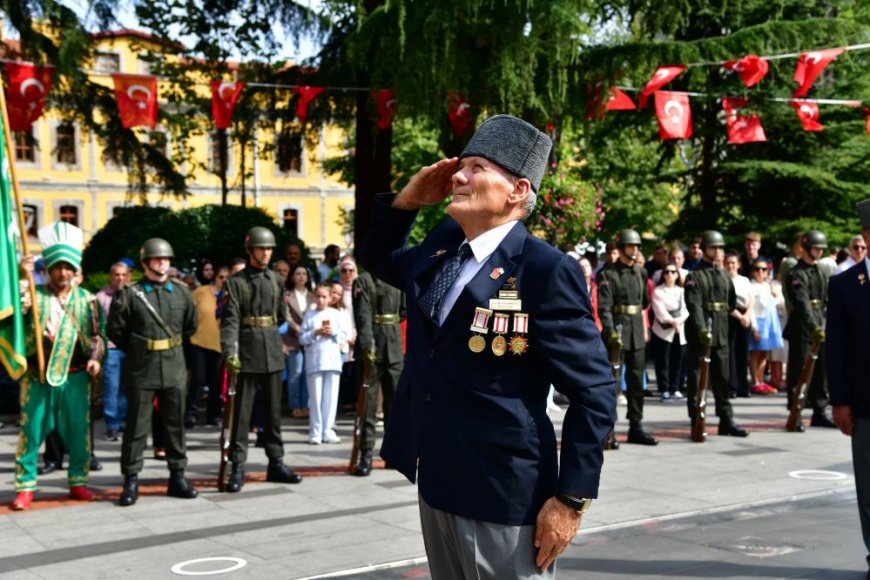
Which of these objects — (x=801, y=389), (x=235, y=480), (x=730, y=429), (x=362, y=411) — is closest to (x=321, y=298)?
(x=362, y=411)

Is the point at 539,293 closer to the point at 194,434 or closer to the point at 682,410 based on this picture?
the point at 194,434

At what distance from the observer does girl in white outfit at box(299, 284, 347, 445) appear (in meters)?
11.1

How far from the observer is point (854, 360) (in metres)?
6.09

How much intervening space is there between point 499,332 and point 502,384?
0.16m

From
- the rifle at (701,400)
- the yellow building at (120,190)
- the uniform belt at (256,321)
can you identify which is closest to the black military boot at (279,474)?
the uniform belt at (256,321)

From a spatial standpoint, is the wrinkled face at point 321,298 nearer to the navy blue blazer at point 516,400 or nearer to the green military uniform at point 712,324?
the green military uniform at point 712,324

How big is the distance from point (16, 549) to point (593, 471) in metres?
5.00

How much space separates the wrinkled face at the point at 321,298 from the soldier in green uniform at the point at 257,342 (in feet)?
6.93

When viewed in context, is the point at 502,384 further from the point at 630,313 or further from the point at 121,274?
the point at 121,274

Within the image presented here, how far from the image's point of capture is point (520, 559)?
10.5 ft

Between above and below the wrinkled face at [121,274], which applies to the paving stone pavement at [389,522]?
below

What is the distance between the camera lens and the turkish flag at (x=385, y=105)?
505 inches

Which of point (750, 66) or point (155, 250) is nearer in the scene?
point (155, 250)

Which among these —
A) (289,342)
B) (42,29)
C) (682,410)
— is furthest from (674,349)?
(42,29)
